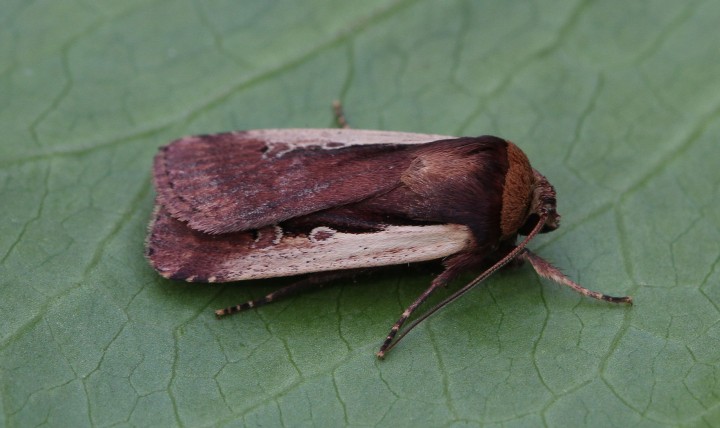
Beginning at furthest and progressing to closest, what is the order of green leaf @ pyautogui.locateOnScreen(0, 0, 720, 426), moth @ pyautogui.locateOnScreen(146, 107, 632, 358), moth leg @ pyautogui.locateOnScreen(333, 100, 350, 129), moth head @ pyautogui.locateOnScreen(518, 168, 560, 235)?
moth leg @ pyautogui.locateOnScreen(333, 100, 350, 129) → moth head @ pyautogui.locateOnScreen(518, 168, 560, 235) → moth @ pyautogui.locateOnScreen(146, 107, 632, 358) → green leaf @ pyautogui.locateOnScreen(0, 0, 720, 426)

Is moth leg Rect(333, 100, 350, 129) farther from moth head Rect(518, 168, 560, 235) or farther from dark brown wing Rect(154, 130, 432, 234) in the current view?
moth head Rect(518, 168, 560, 235)

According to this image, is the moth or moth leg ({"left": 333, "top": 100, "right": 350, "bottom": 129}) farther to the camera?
moth leg ({"left": 333, "top": 100, "right": 350, "bottom": 129})

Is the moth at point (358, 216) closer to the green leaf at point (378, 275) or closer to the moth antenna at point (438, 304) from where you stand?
the moth antenna at point (438, 304)

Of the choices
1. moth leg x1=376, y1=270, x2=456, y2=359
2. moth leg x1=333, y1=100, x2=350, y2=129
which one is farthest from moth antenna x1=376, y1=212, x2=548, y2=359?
moth leg x1=333, y1=100, x2=350, y2=129

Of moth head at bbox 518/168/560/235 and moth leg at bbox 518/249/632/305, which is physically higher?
moth head at bbox 518/168/560/235

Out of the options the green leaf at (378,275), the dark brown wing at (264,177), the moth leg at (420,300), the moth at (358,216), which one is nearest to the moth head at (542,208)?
the moth at (358,216)

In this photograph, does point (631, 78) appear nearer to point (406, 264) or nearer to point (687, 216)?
point (687, 216)

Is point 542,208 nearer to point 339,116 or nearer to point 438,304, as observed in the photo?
point 438,304

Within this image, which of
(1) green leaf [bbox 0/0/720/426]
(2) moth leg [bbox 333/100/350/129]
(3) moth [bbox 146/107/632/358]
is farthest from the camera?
(2) moth leg [bbox 333/100/350/129]
